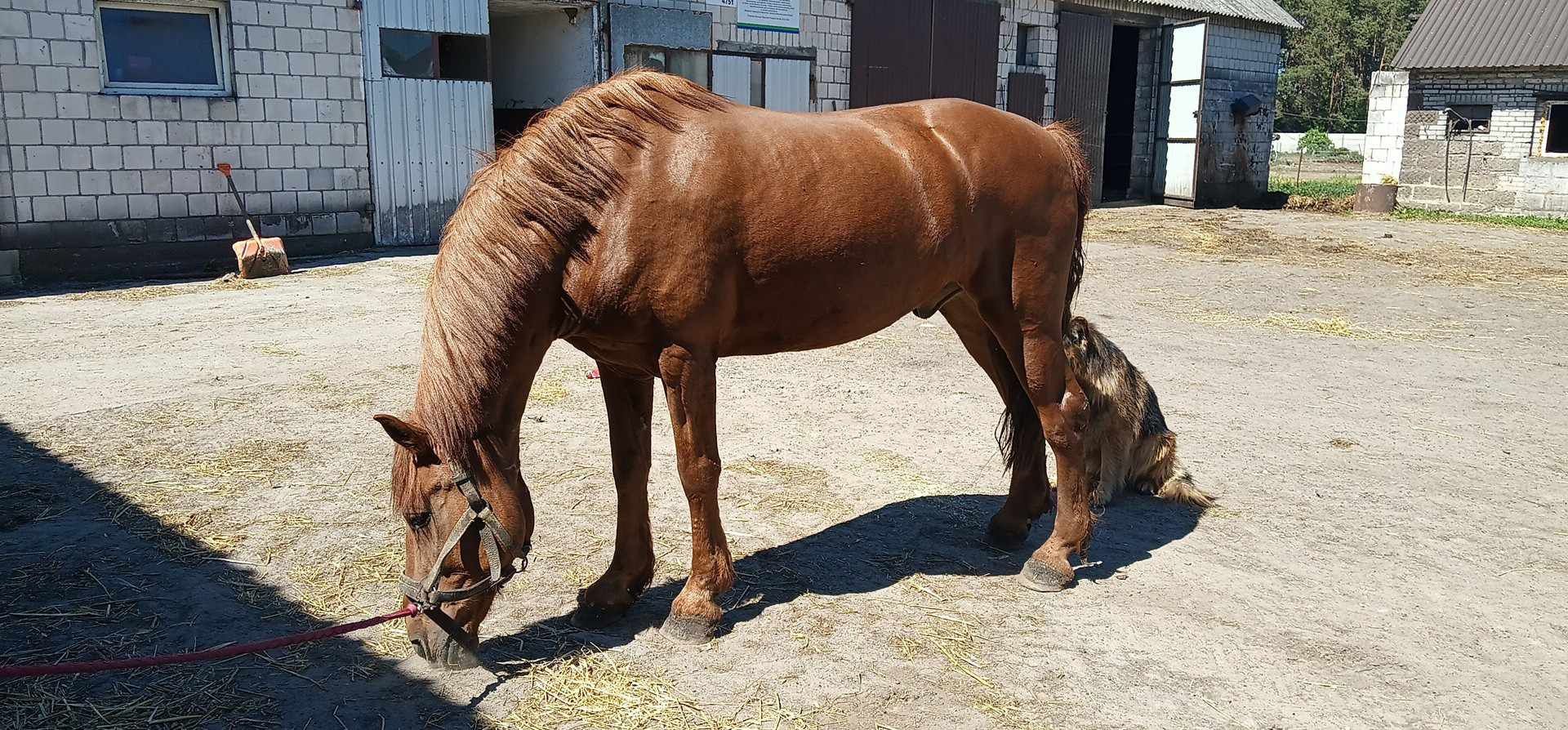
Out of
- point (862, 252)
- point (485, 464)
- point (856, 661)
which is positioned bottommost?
point (856, 661)

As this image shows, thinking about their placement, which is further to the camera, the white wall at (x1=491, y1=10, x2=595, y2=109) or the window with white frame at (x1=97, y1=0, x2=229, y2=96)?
the white wall at (x1=491, y1=10, x2=595, y2=109)

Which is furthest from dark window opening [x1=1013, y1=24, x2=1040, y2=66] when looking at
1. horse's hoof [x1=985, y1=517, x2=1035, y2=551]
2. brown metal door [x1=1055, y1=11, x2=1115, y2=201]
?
horse's hoof [x1=985, y1=517, x2=1035, y2=551]

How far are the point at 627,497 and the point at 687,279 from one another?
916 millimetres

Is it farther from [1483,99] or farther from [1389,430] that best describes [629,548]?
[1483,99]

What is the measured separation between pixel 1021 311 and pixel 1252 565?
4.56ft

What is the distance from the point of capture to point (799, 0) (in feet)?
54.4

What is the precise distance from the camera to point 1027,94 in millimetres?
20641

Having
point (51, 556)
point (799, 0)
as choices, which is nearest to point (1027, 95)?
point (799, 0)

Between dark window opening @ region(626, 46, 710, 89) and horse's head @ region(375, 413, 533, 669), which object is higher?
dark window opening @ region(626, 46, 710, 89)

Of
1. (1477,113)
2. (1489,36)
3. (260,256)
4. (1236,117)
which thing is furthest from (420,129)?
(1489,36)

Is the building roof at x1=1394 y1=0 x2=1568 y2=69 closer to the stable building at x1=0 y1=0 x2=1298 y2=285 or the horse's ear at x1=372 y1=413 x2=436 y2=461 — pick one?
the stable building at x1=0 y1=0 x2=1298 y2=285

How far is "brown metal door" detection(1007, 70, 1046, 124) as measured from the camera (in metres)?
20.3

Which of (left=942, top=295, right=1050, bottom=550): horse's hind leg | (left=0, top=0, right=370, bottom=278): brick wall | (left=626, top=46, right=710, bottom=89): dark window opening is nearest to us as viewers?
(left=942, top=295, right=1050, bottom=550): horse's hind leg

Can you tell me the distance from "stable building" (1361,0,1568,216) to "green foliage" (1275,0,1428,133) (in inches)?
1265
